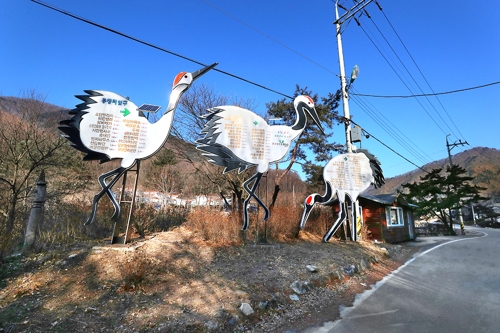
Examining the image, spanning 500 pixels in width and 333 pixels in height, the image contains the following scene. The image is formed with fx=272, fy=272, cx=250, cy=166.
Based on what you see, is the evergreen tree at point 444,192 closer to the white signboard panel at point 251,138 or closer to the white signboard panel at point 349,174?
the white signboard panel at point 349,174

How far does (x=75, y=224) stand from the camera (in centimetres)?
845

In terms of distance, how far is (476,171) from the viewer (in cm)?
6825

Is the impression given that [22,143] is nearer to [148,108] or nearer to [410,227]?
[148,108]

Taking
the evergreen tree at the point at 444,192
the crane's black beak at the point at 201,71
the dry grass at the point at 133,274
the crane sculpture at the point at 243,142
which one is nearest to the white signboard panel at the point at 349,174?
the crane sculpture at the point at 243,142

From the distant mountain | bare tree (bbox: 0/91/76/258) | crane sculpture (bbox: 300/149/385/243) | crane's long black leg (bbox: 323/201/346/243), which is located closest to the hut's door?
the distant mountain

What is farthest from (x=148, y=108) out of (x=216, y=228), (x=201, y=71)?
(x=216, y=228)

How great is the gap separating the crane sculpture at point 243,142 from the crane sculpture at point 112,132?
4.61 feet

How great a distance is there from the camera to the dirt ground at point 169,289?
3.66 metres

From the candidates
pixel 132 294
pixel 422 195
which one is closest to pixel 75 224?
pixel 132 294

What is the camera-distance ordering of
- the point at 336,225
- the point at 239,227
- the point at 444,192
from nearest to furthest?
the point at 239,227 < the point at 336,225 < the point at 444,192

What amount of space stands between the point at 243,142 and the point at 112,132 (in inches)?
139

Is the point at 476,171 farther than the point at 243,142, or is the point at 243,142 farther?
the point at 476,171

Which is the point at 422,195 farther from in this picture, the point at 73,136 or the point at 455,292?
the point at 73,136

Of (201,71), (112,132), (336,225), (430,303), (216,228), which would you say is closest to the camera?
(430,303)
